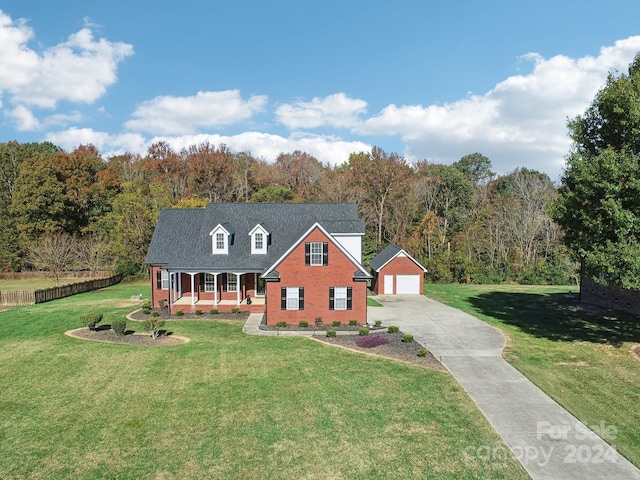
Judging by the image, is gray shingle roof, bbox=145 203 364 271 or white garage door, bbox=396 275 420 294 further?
white garage door, bbox=396 275 420 294

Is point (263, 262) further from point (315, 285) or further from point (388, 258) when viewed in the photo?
point (388, 258)

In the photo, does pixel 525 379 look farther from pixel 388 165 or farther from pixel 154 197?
pixel 154 197

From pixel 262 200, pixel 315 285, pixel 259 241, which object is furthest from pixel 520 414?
pixel 262 200

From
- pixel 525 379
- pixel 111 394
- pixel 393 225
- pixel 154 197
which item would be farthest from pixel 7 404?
pixel 393 225

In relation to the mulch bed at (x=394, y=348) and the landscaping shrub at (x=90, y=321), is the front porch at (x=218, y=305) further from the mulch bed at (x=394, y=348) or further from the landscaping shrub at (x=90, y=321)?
the mulch bed at (x=394, y=348)

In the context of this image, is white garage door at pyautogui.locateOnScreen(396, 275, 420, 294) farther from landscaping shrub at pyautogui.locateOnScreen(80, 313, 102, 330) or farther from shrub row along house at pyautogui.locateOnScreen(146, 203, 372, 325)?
landscaping shrub at pyautogui.locateOnScreen(80, 313, 102, 330)

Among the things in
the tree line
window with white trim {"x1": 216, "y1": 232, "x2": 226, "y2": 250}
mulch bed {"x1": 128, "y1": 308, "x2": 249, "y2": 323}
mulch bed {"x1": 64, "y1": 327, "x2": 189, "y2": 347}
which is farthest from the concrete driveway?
the tree line

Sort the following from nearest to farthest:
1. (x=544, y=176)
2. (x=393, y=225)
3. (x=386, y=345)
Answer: (x=386, y=345)
(x=393, y=225)
(x=544, y=176)
